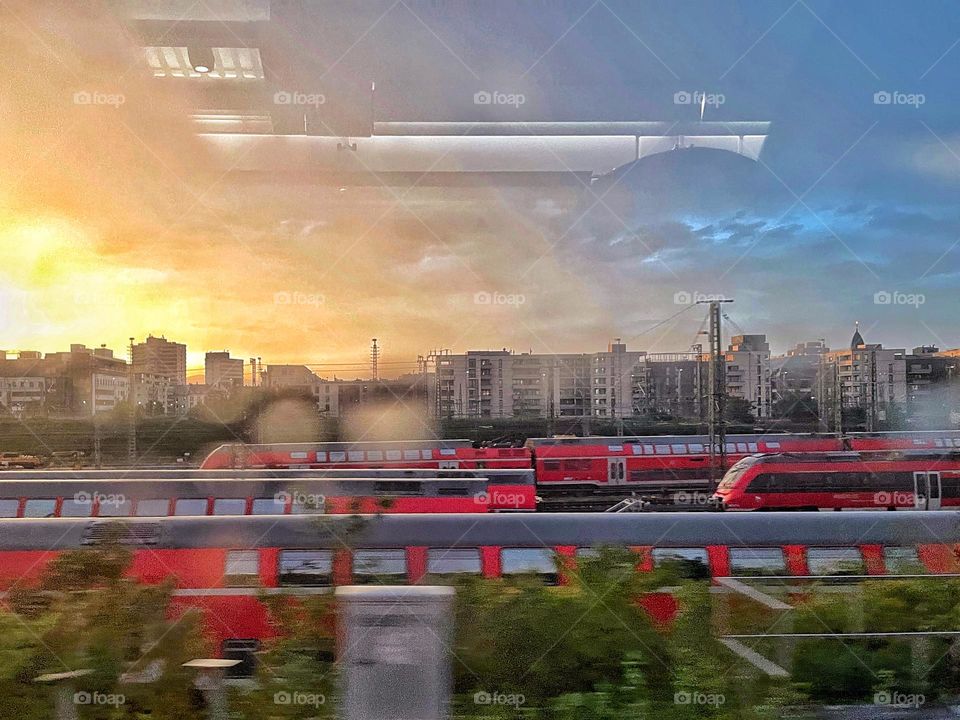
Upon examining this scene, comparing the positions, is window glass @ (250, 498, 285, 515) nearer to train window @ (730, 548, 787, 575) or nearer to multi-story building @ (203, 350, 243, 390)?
multi-story building @ (203, 350, 243, 390)

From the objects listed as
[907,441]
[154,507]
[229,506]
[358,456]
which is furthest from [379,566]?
[907,441]

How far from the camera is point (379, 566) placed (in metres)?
2.53

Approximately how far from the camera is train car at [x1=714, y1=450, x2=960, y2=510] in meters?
8.30

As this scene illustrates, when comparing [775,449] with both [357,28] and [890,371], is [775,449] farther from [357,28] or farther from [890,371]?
[357,28]

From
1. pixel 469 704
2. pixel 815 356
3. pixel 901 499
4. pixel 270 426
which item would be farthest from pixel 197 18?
pixel 815 356

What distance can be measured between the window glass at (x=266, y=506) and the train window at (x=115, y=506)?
823mm

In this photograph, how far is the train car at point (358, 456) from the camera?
28.6ft

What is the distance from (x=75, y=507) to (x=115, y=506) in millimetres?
249

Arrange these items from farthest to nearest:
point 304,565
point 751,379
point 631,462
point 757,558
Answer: point 751,379 < point 631,462 < point 757,558 < point 304,565

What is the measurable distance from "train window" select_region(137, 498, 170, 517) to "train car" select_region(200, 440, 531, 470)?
335cm

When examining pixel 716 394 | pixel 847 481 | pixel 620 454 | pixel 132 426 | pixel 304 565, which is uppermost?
pixel 716 394

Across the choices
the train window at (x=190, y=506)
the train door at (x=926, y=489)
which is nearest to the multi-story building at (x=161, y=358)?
the train window at (x=190, y=506)

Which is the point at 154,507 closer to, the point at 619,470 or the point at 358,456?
the point at 358,456

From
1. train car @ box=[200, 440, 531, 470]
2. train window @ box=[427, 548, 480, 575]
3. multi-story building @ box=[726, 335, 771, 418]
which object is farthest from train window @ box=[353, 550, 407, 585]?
multi-story building @ box=[726, 335, 771, 418]
